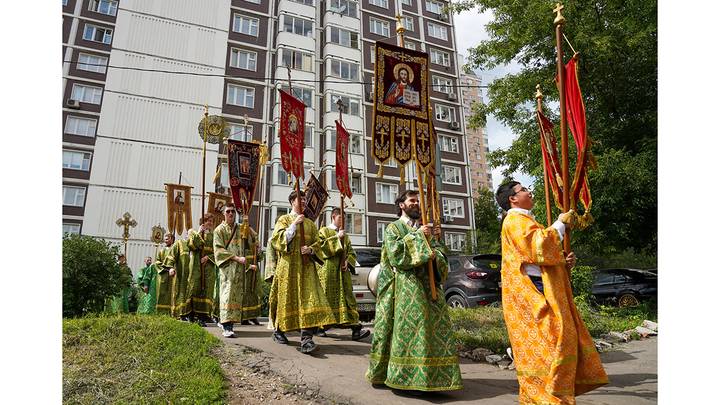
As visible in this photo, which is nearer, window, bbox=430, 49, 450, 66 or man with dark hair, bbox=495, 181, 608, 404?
man with dark hair, bbox=495, 181, 608, 404

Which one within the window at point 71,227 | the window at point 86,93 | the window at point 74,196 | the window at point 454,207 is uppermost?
the window at point 86,93

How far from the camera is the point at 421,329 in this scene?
4355 mm

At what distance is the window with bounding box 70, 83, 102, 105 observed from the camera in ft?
89.6

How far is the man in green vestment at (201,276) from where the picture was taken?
890 centimetres

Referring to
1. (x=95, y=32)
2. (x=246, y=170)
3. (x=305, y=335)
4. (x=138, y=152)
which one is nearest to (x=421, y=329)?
(x=305, y=335)

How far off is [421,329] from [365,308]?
17.6ft

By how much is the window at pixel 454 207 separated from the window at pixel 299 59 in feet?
41.3

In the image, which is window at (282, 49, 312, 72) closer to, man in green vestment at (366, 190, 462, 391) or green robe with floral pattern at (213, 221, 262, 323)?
green robe with floral pattern at (213, 221, 262, 323)

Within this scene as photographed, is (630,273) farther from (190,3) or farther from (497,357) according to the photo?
(190,3)

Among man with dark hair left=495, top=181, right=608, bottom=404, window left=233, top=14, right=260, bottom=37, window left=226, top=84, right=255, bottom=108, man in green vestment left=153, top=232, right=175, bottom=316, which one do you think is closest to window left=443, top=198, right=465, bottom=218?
window left=226, top=84, right=255, bottom=108

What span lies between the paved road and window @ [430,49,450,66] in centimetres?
3046

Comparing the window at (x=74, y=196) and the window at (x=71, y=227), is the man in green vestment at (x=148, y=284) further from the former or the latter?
the window at (x=74, y=196)

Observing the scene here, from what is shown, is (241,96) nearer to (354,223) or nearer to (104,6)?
(104,6)

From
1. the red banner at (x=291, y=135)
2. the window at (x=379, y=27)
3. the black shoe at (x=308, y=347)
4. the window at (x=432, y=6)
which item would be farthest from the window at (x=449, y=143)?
the black shoe at (x=308, y=347)
